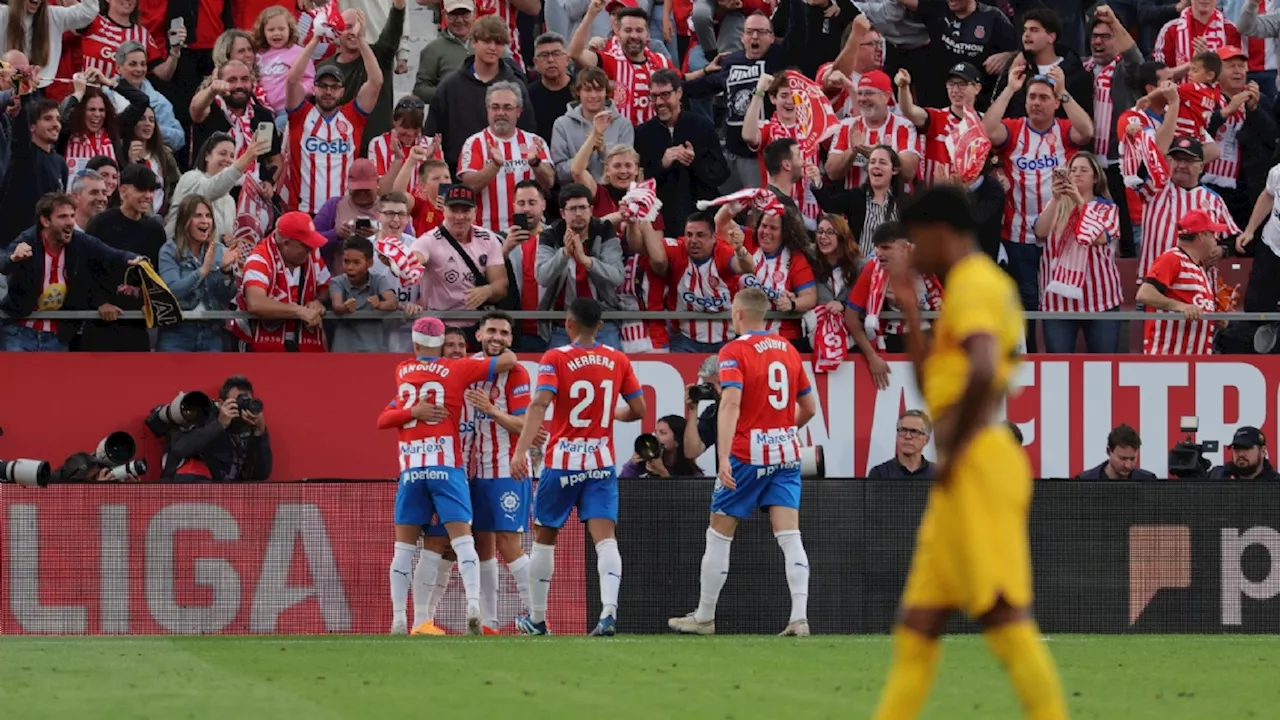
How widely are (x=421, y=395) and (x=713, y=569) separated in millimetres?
2446

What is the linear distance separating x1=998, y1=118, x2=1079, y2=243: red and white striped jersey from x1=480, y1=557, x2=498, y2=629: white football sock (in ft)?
20.3

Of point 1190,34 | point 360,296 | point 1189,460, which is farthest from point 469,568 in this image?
point 1190,34

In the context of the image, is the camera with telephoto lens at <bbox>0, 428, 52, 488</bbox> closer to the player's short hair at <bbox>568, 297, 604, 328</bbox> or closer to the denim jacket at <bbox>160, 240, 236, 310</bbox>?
the denim jacket at <bbox>160, 240, 236, 310</bbox>

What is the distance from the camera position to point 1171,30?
20.3 m

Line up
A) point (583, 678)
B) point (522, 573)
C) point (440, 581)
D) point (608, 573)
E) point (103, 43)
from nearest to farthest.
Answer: point (583, 678), point (608, 573), point (522, 573), point (440, 581), point (103, 43)

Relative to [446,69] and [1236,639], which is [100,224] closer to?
[446,69]

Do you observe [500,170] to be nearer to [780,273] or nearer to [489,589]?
[780,273]

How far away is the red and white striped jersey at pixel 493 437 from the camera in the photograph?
47.6 feet

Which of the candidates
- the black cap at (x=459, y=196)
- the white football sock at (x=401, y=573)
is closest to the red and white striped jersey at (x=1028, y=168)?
the black cap at (x=459, y=196)

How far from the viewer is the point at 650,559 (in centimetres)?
1509

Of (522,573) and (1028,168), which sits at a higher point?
(1028,168)

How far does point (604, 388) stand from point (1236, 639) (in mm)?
4875

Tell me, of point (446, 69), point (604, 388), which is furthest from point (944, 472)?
point (446, 69)

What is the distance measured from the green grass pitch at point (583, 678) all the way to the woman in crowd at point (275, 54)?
6883 mm
